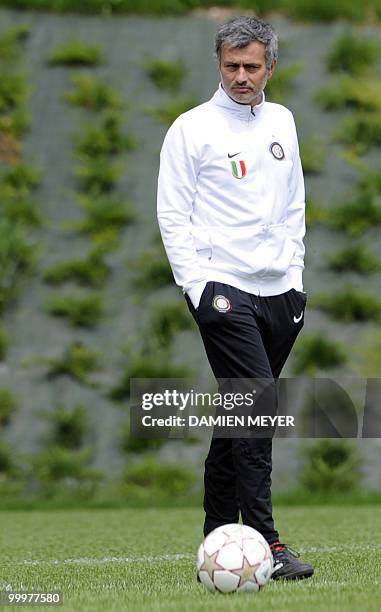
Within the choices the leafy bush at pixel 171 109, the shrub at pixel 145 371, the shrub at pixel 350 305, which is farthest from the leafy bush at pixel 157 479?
the leafy bush at pixel 171 109

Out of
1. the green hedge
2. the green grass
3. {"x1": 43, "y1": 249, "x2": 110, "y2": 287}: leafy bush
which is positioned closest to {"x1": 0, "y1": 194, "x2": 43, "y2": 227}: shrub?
{"x1": 43, "y1": 249, "x2": 110, "y2": 287}: leafy bush

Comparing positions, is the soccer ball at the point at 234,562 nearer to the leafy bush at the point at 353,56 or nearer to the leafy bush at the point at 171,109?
the leafy bush at the point at 171,109

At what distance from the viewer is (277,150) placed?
171 inches

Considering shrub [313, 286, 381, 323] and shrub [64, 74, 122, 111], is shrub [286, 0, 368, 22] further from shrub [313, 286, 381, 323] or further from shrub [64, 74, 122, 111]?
shrub [313, 286, 381, 323]

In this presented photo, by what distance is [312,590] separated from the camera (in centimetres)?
373

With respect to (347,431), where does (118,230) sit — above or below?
above

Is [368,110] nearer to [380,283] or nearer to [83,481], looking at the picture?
[380,283]

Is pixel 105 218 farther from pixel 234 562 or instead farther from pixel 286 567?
pixel 234 562

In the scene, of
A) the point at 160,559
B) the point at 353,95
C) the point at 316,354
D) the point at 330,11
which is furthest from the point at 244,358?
the point at 330,11

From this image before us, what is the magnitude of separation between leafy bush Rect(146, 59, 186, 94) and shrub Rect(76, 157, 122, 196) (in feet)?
3.77

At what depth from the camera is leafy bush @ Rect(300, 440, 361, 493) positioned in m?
10.2

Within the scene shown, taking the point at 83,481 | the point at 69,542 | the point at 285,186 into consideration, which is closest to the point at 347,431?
the point at 83,481

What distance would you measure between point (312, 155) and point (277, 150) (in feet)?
25.5

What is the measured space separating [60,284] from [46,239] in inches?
19.2
